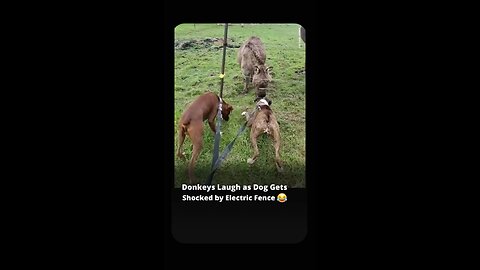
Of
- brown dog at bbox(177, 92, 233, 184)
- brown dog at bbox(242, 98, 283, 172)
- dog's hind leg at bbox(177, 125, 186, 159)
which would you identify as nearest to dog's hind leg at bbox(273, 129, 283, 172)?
brown dog at bbox(242, 98, 283, 172)

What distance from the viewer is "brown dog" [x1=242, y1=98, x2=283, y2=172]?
8.03 ft

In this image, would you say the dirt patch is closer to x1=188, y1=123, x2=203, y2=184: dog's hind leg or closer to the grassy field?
the grassy field

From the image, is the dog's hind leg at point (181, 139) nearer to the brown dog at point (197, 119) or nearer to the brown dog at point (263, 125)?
the brown dog at point (197, 119)

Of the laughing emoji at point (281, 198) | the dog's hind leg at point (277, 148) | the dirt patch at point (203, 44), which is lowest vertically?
the laughing emoji at point (281, 198)

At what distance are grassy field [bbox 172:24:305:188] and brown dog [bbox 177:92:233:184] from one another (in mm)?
15

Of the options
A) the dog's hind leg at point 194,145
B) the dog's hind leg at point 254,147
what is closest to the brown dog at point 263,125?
the dog's hind leg at point 254,147

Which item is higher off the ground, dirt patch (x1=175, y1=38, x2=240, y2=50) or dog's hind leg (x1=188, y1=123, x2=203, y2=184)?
dirt patch (x1=175, y1=38, x2=240, y2=50)

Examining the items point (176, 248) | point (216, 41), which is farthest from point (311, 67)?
point (176, 248)

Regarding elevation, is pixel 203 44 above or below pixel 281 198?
above

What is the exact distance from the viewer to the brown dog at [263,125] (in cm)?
245

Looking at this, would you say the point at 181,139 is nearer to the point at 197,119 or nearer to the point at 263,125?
the point at 197,119

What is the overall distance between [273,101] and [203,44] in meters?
0.30

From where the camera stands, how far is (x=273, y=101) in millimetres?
2475

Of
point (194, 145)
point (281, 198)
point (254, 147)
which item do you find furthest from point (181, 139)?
point (281, 198)
